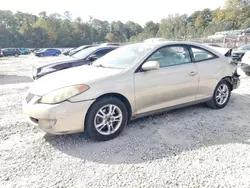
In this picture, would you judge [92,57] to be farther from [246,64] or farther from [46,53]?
[46,53]

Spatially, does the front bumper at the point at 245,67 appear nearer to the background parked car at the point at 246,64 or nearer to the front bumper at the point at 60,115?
the background parked car at the point at 246,64

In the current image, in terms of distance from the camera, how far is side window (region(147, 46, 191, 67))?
3.57 m

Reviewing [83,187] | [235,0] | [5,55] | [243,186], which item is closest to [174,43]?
[243,186]

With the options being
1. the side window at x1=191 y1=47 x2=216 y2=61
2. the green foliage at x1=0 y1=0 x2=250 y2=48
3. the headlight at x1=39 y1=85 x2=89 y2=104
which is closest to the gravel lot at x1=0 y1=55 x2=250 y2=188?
the headlight at x1=39 y1=85 x2=89 y2=104

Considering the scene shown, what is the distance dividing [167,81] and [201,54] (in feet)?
3.73

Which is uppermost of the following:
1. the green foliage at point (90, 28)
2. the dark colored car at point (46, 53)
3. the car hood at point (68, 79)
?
the green foliage at point (90, 28)

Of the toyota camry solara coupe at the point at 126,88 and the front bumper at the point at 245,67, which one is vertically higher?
the toyota camry solara coupe at the point at 126,88

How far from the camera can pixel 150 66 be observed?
10.6 ft

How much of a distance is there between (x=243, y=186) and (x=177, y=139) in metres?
1.11

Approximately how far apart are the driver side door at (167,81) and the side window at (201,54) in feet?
0.57

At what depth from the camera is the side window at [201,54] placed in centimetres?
402

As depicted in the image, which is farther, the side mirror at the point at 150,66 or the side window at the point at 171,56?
the side window at the point at 171,56

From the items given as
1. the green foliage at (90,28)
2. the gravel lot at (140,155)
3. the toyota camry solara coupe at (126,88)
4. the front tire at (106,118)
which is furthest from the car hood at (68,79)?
the green foliage at (90,28)

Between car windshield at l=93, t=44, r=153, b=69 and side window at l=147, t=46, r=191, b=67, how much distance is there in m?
0.18
